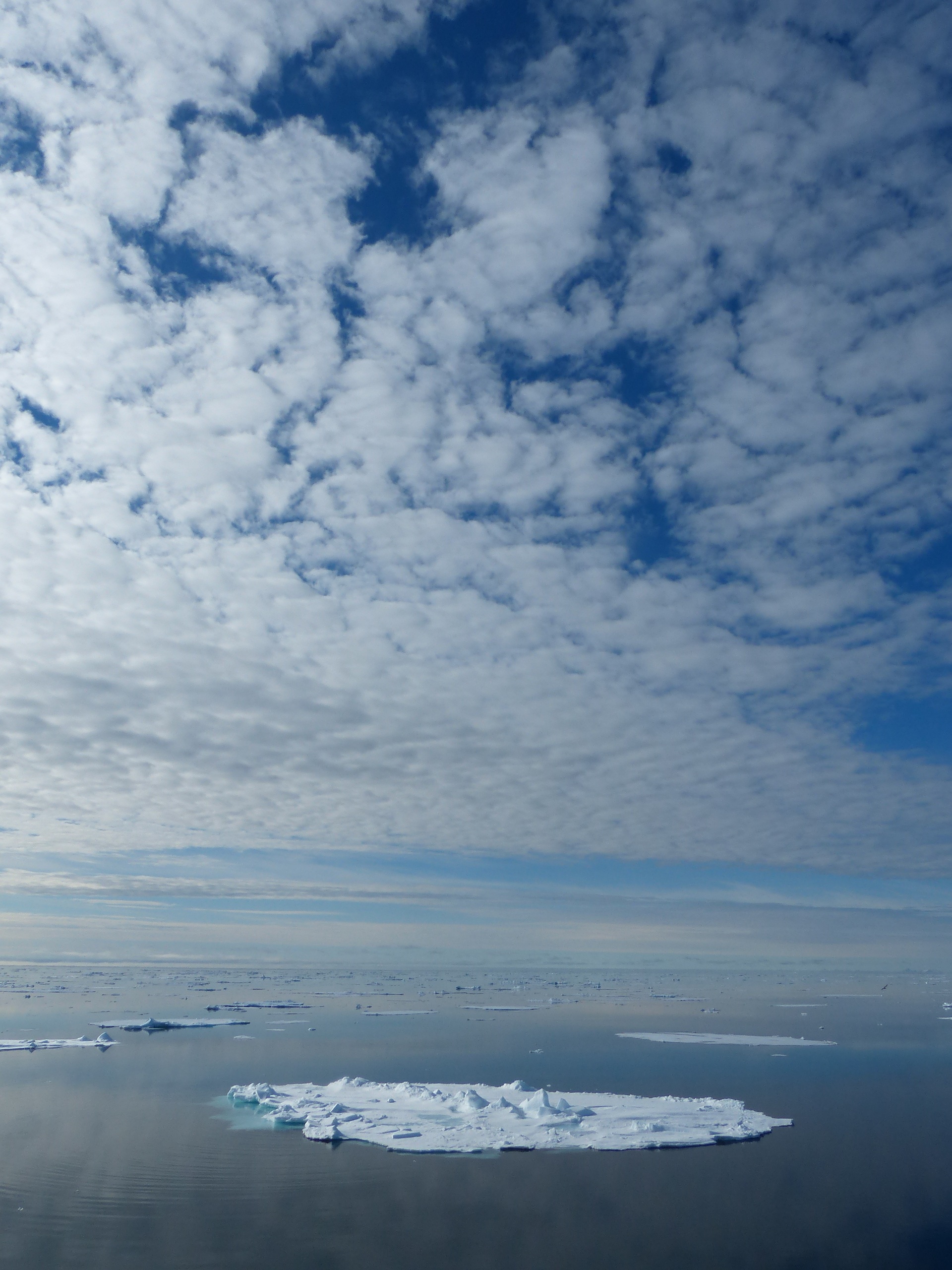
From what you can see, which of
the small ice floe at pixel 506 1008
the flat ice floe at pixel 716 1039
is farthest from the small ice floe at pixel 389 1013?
the flat ice floe at pixel 716 1039

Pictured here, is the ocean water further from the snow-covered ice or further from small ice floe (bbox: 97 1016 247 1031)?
small ice floe (bbox: 97 1016 247 1031)

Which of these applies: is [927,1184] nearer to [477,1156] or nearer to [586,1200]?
[586,1200]

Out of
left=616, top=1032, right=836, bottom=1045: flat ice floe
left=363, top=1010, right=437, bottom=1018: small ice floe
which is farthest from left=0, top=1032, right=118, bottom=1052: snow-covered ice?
left=616, top=1032, right=836, bottom=1045: flat ice floe

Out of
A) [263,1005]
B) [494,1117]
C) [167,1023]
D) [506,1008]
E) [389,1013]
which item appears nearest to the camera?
[494,1117]

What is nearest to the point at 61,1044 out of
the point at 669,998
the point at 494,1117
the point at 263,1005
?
the point at 263,1005

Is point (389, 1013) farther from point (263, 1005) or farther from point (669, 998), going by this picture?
point (669, 998)

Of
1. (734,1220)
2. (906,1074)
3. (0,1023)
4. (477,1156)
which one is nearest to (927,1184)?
(734,1220)
